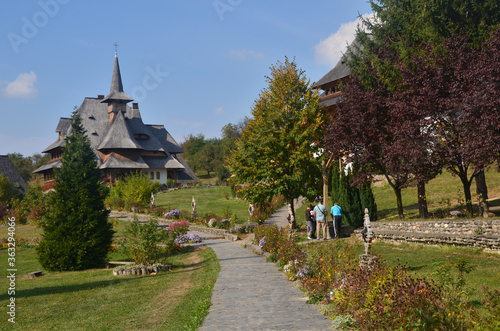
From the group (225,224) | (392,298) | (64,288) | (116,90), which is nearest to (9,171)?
(116,90)

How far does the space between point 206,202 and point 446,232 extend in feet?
96.3

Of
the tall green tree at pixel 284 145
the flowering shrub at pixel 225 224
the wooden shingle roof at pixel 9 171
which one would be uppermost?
the wooden shingle roof at pixel 9 171

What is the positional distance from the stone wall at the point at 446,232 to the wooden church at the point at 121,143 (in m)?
47.3

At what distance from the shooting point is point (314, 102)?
22359 mm

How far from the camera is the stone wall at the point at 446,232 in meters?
13.2

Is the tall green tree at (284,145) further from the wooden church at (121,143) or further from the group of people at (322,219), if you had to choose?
the wooden church at (121,143)

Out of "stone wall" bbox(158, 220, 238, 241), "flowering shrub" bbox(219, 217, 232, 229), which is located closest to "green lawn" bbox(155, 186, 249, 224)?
"flowering shrub" bbox(219, 217, 232, 229)

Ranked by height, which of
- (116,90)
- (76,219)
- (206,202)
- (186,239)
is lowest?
(186,239)

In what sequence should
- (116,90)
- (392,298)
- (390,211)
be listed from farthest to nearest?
1. (116,90)
2. (390,211)
3. (392,298)

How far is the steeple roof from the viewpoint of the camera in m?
65.0

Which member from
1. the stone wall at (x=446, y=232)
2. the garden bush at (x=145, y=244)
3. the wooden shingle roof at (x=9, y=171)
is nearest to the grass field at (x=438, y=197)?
the stone wall at (x=446, y=232)

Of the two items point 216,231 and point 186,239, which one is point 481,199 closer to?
point 186,239

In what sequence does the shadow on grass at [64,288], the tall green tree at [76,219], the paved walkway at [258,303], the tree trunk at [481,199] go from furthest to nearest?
1. the tree trunk at [481,199]
2. the tall green tree at [76,219]
3. the shadow on grass at [64,288]
4. the paved walkway at [258,303]

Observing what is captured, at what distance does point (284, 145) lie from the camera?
22156mm
